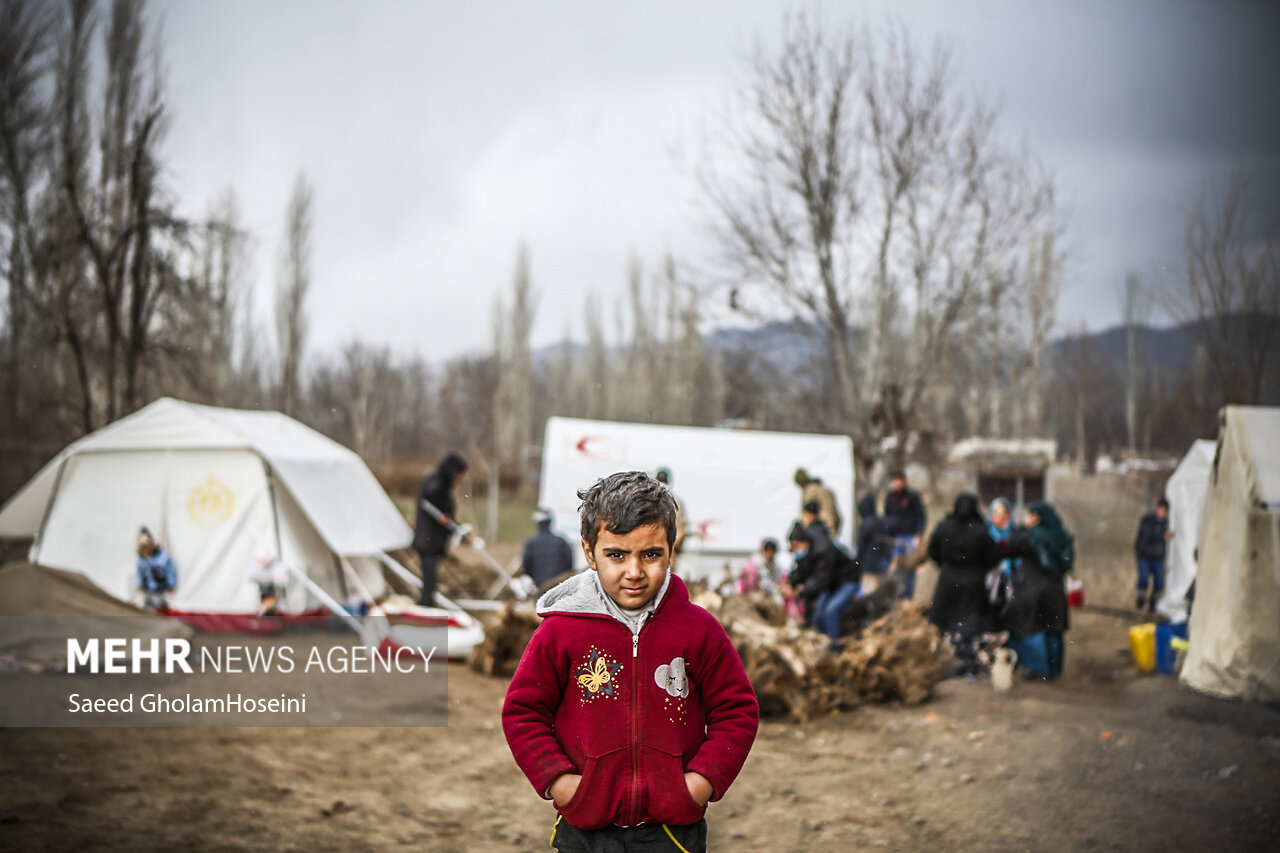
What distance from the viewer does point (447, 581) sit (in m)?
11.5

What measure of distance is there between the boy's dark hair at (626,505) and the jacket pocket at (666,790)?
0.44 meters

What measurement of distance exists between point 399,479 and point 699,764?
21.9m

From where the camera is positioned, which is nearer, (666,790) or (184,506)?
(666,790)

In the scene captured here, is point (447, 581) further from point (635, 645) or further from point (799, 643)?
point (635, 645)

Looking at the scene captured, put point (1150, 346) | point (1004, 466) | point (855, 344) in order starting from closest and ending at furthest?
point (1150, 346)
point (855, 344)
point (1004, 466)

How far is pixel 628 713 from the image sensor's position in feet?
6.29

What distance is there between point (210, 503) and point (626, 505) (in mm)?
7930

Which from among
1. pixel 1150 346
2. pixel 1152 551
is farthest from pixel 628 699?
pixel 1152 551

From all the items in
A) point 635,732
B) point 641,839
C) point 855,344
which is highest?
point 855,344

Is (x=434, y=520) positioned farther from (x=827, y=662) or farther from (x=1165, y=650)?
(x=1165, y=650)

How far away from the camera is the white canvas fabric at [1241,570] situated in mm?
5008

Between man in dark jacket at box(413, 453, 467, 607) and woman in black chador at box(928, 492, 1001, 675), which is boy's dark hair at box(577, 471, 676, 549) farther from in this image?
man in dark jacket at box(413, 453, 467, 607)

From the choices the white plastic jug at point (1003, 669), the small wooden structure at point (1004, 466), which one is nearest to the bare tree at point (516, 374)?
the small wooden structure at point (1004, 466)

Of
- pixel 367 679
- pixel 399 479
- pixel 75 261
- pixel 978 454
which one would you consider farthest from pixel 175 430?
pixel 399 479
